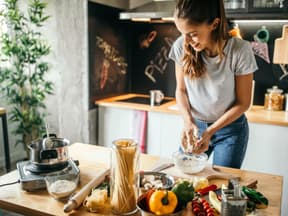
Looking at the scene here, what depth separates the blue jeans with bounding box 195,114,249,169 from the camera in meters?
1.56

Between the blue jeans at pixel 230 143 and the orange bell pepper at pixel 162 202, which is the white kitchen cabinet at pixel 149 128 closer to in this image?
the blue jeans at pixel 230 143

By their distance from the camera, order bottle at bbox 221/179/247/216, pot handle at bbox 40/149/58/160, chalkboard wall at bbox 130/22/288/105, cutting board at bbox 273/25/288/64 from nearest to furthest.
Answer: bottle at bbox 221/179/247/216 < pot handle at bbox 40/149/58/160 < cutting board at bbox 273/25/288/64 < chalkboard wall at bbox 130/22/288/105

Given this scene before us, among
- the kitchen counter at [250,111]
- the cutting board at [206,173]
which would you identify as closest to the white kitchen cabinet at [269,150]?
the kitchen counter at [250,111]

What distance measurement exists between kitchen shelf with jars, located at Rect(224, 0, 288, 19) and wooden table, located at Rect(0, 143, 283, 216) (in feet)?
4.70

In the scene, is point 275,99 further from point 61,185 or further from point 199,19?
point 61,185

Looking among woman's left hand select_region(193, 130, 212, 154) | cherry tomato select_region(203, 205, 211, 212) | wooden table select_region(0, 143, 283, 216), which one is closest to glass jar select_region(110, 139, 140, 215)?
wooden table select_region(0, 143, 283, 216)

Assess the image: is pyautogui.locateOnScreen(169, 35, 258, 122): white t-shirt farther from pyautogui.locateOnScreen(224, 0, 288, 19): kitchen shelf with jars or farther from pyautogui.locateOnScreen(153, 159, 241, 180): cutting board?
pyautogui.locateOnScreen(224, 0, 288, 19): kitchen shelf with jars

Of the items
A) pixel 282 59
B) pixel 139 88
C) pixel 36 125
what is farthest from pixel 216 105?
pixel 36 125

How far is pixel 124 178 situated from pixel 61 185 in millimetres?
236

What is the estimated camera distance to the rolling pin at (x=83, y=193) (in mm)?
1004

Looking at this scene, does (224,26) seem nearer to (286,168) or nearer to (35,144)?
(35,144)

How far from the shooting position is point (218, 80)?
1.53 m

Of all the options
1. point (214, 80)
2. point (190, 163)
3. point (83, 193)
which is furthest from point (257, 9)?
point (83, 193)

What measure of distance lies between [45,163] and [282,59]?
6.40 ft
